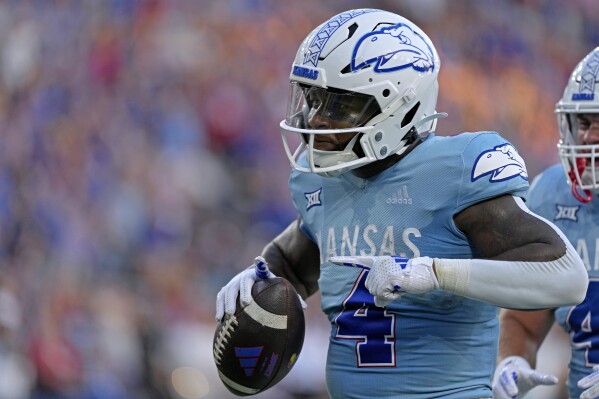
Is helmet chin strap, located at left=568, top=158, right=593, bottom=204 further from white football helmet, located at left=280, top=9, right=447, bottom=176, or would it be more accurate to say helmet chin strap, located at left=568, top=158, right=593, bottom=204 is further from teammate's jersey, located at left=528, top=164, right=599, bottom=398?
A: white football helmet, located at left=280, top=9, right=447, bottom=176

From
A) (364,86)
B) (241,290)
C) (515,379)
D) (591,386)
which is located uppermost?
Answer: (364,86)

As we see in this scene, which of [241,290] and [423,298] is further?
[241,290]

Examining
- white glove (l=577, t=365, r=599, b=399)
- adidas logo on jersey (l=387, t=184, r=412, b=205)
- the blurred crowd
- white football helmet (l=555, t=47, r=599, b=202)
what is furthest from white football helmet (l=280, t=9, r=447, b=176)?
the blurred crowd

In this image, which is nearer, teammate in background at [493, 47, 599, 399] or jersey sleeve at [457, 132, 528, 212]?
jersey sleeve at [457, 132, 528, 212]

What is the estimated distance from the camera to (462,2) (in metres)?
9.63

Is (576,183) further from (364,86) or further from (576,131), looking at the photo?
(364,86)

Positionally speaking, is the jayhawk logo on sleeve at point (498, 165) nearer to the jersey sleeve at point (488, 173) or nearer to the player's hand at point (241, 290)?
the jersey sleeve at point (488, 173)

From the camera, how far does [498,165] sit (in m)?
2.90

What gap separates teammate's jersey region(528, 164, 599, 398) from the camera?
3.64 m

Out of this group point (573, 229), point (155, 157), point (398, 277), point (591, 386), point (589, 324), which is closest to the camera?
point (398, 277)

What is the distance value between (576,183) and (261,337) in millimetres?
1221

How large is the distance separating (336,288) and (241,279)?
254 mm

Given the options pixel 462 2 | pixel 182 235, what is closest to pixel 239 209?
pixel 182 235

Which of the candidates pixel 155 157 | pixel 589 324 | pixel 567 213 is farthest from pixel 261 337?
pixel 155 157
